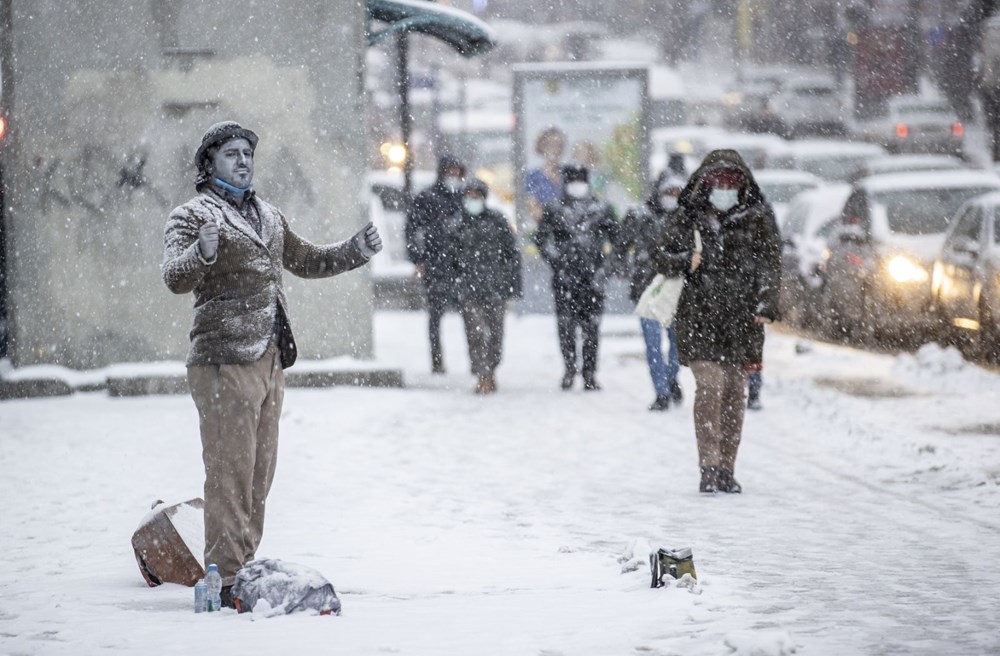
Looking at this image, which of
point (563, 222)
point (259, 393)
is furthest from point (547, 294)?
point (259, 393)

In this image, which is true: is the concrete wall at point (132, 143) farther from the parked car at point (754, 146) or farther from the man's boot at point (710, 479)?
the parked car at point (754, 146)

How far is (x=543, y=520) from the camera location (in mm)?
8203

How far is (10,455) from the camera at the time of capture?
1052 cm

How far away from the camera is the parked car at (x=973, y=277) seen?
49.4ft

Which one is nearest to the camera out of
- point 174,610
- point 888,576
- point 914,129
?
point 174,610

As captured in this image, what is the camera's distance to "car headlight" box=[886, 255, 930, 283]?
17.0 meters

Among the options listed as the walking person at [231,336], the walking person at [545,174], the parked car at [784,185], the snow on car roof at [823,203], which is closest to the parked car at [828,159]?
the parked car at [784,185]

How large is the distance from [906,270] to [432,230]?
528 cm

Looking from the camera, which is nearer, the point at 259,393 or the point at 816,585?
the point at 259,393

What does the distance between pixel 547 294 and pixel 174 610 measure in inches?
544

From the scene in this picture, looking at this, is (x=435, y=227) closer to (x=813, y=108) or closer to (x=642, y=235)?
(x=642, y=235)

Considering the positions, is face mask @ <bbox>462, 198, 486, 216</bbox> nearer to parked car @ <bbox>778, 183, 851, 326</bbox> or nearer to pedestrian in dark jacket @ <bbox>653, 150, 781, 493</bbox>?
pedestrian in dark jacket @ <bbox>653, 150, 781, 493</bbox>

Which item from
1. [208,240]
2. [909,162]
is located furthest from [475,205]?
[909,162]

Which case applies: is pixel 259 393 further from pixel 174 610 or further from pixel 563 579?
pixel 563 579
